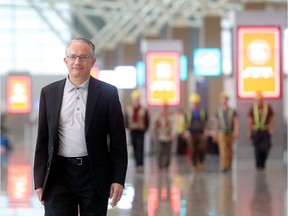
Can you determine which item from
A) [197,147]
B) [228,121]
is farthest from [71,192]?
[197,147]

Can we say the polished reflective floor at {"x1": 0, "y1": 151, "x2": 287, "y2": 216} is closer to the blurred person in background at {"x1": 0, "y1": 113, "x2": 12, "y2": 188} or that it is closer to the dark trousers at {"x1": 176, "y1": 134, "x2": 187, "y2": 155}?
the blurred person in background at {"x1": 0, "y1": 113, "x2": 12, "y2": 188}

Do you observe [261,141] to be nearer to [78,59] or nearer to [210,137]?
[210,137]

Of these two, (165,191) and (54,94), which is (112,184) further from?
(165,191)

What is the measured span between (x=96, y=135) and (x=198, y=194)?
8.41 metres

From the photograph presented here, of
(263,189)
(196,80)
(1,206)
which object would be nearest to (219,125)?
(263,189)

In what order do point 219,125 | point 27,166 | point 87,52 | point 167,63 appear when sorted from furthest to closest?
point 167,63 < point 27,166 < point 219,125 < point 87,52

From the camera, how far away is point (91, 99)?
5.82 meters

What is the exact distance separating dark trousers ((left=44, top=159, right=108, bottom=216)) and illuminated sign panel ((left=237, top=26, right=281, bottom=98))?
16387 millimetres

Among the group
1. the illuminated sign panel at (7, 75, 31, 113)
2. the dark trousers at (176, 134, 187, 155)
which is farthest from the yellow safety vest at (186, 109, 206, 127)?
the illuminated sign panel at (7, 75, 31, 113)

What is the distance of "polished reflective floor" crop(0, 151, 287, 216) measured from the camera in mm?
11469

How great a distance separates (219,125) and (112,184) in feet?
44.9

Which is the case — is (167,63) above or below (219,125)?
above

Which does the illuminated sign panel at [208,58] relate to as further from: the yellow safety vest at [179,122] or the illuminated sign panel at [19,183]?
the illuminated sign panel at [19,183]

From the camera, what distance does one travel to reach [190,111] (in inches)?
799
